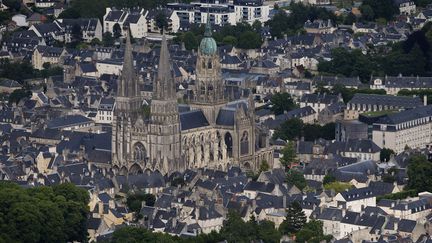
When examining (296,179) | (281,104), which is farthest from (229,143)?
(281,104)

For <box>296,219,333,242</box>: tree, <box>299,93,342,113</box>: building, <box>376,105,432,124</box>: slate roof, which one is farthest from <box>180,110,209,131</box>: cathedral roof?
<box>296,219,333,242</box>: tree

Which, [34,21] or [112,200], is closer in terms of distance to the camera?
[112,200]

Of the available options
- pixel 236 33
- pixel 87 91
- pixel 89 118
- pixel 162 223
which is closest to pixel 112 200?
pixel 162 223

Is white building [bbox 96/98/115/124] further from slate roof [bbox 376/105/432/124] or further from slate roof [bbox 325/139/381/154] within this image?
slate roof [bbox 376/105/432/124]

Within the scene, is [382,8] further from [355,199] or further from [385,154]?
[355,199]

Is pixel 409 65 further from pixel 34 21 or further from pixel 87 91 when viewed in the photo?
pixel 34 21

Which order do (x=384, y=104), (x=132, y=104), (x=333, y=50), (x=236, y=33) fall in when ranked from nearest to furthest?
(x=132, y=104) < (x=384, y=104) < (x=333, y=50) < (x=236, y=33)

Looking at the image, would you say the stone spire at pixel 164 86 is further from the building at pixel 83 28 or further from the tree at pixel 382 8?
the tree at pixel 382 8
